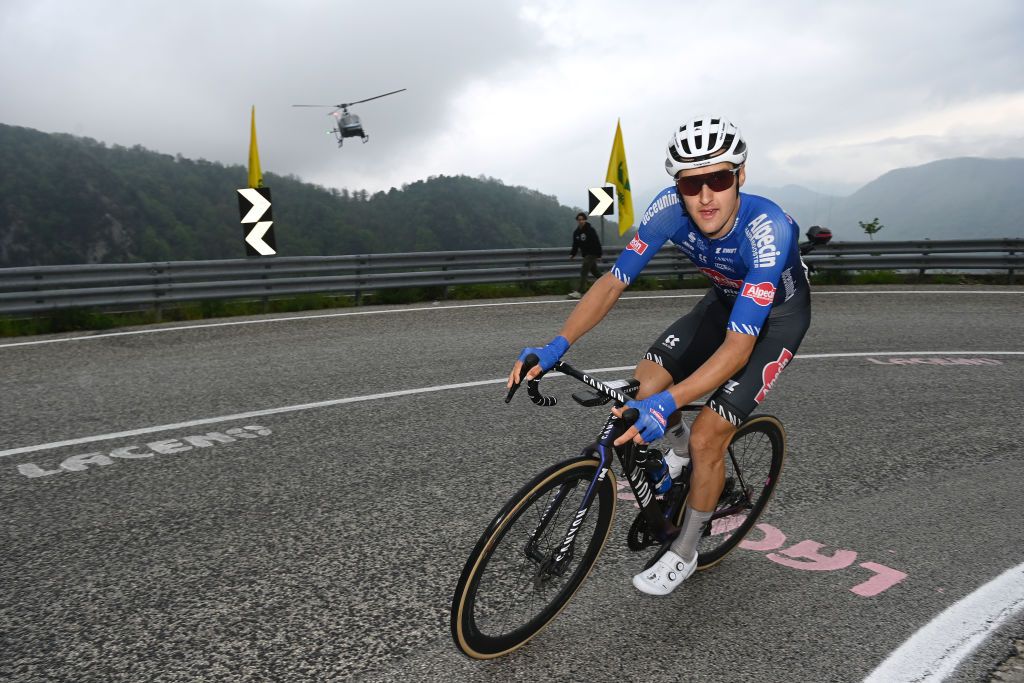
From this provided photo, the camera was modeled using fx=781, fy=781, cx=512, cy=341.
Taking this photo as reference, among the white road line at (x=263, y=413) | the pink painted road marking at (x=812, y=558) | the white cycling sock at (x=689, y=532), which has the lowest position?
the pink painted road marking at (x=812, y=558)

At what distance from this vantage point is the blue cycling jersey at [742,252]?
3232 millimetres

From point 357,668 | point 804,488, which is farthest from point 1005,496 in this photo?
point 357,668

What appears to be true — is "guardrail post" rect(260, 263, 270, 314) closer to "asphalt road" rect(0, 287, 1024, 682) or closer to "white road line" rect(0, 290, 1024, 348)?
"white road line" rect(0, 290, 1024, 348)

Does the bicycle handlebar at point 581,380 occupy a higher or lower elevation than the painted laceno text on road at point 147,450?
higher

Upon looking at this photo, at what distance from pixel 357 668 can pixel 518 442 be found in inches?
118

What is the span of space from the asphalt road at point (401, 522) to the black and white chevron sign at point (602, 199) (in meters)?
9.19

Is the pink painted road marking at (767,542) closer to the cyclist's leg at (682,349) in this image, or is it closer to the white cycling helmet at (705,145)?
the cyclist's leg at (682,349)

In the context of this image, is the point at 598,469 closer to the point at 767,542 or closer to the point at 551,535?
the point at 551,535

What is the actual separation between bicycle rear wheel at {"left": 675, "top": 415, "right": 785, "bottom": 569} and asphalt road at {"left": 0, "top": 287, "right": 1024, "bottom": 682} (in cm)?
14

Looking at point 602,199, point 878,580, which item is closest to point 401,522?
point 878,580

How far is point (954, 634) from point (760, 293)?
1.65m

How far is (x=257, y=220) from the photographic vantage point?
1338 cm

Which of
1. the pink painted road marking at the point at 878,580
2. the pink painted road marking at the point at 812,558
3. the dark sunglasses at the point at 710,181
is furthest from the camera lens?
the pink painted road marking at the point at 812,558

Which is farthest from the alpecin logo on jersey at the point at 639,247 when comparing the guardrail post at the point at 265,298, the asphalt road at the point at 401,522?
the guardrail post at the point at 265,298
